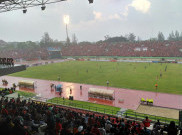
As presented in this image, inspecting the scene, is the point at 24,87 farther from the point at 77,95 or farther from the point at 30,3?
the point at 30,3

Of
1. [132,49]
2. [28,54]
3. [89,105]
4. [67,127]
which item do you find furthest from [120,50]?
[67,127]

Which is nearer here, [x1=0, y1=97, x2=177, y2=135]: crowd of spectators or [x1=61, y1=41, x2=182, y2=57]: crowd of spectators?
[x1=0, y1=97, x2=177, y2=135]: crowd of spectators

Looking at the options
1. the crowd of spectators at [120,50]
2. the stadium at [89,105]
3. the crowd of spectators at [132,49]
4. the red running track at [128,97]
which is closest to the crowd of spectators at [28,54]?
the crowd of spectators at [120,50]

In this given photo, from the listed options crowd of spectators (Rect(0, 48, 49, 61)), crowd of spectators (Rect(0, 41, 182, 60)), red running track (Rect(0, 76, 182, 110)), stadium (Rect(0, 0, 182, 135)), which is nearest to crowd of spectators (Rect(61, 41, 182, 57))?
crowd of spectators (Rect(0, 41, 182, 60))

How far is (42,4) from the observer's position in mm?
15242

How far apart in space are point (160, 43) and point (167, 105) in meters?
64.6

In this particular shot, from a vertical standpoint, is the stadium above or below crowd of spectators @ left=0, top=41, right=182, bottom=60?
below

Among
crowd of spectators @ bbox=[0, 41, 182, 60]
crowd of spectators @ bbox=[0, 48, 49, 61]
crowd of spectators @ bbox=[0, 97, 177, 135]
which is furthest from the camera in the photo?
crowd of spectators @ bbox=[0, 48, 49, 61]

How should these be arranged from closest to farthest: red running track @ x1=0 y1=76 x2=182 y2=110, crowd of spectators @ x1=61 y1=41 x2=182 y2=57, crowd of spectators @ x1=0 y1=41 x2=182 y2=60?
red running track @ x1=0 y1=76 x2=182 y2=110 < crowd of spectators @ x1=61 y1=41 x2=182 y2=57 < crowd of spectators @ x1=0 y1=41 x2=182 y2=60

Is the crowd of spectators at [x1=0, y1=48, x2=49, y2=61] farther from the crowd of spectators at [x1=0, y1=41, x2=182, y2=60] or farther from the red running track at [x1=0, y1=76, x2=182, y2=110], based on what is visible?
the red running track at [x1=0, y1=76, x2=182, y2=110]

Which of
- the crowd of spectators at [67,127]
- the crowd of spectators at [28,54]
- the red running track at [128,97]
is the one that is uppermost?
the crowd of spectators at [28,54]

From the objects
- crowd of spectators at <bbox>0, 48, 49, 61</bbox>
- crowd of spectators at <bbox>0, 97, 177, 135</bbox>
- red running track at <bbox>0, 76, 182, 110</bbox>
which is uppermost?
crowd of spectators at <bbox>0, 48, 49, 61</bbox>

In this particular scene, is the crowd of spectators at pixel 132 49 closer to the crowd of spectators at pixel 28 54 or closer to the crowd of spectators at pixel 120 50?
the crowd of spectators at pixel 120 50

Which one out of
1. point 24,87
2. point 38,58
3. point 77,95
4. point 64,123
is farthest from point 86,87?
point 38,58
